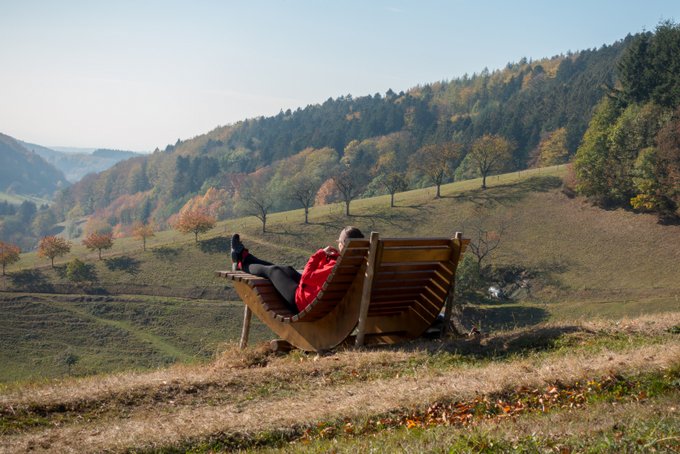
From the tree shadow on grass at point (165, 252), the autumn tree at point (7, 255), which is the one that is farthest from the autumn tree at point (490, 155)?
the autumn tree at point (7, 255)

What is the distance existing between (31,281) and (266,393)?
8142 cm

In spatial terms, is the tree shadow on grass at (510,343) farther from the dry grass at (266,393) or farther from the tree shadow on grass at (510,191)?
the tree shadow on grass at (510,191)

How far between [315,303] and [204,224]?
85115 millimetres

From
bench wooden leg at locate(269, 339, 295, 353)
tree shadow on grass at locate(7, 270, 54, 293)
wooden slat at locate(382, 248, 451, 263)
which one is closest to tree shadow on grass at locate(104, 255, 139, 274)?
tree shadow on grass at locate(7, 270, 54, 293)

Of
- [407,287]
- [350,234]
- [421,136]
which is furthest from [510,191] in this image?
[350,234]

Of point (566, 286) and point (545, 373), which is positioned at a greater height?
point (545, 373)

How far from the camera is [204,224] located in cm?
9306

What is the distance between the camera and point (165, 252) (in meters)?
88.2

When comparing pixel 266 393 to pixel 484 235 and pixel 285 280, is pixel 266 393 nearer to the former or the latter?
pixel 285 280

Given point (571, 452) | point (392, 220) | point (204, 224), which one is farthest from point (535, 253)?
point (571, 452)

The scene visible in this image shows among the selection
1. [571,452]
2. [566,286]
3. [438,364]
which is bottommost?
[566,286]

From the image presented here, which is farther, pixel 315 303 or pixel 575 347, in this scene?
pixel 315 303

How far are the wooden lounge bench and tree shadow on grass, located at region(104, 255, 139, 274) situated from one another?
76328mm

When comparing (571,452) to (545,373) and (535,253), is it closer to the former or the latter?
(545,373)
